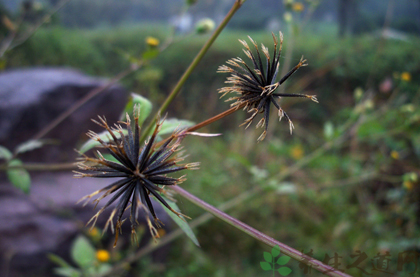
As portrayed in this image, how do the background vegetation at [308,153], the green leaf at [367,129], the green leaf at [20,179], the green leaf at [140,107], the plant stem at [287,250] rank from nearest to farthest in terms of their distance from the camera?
the plant stem at [287,250], the green leaf at [140,107], the green leaf at [20,179], the green leaf at [367,129], the background vegetation at [308,153]

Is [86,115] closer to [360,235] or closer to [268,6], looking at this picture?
[360,235]

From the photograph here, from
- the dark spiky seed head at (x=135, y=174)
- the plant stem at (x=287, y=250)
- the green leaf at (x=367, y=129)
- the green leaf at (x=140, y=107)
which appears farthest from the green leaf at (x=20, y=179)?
the green leaf at (x=367, y=129)

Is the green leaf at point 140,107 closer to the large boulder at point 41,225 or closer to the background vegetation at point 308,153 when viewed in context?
the background vegetation at point 308,153

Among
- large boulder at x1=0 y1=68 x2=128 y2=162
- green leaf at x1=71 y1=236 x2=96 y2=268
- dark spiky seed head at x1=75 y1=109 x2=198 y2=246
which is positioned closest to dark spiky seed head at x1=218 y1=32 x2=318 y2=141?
dark spiky seed head at x1=75 y1=109 x2=198 y2=246

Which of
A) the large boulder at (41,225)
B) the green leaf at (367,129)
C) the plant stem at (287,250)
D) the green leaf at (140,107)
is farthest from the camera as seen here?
the green leaf at (367,129)

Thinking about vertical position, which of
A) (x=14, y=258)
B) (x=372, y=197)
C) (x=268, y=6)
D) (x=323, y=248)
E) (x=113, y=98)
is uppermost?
(x=268, y=6)

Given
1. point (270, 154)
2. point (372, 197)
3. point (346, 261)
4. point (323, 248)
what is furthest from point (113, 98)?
point (372, 197)

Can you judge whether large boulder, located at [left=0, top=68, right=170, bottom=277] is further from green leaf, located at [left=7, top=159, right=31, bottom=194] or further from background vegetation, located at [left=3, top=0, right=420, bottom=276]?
green leaf, located at [left=7, top=159, right=31, bottom=194]

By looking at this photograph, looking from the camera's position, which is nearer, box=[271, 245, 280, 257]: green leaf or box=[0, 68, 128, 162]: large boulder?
box=[271, 245, 280, 257]: green leaf
